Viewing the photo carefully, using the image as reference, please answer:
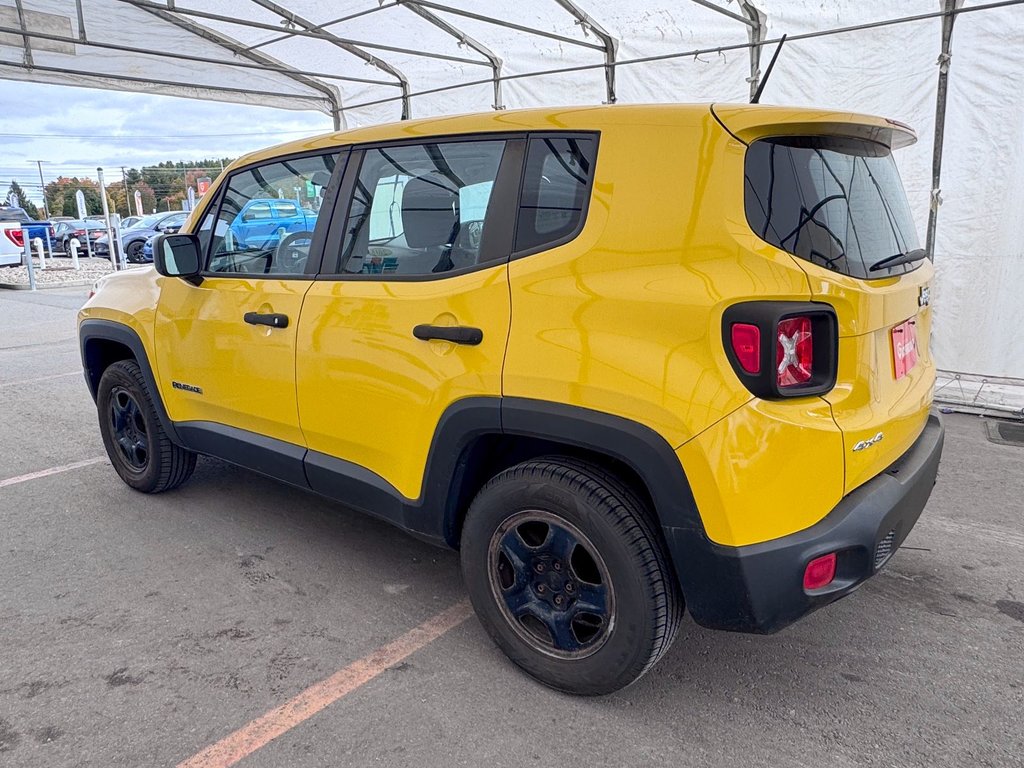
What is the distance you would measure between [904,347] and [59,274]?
2186 centimetres

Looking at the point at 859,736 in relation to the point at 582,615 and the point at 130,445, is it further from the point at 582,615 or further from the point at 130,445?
the point at 130,445

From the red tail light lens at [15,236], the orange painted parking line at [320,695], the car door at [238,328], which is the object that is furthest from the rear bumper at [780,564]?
the red tail light lens at [15,236]

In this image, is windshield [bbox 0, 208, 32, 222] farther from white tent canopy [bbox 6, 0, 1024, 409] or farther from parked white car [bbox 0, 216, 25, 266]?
white tent canopy [bbox 6, 0, 1024, 409]

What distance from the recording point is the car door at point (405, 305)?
2.39 metres

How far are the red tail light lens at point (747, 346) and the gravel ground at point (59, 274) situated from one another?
16588mm

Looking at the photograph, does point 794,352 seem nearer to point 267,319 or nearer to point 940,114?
point 267,319

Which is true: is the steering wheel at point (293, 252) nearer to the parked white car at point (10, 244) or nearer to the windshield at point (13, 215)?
the parked white car at point (10, 244)

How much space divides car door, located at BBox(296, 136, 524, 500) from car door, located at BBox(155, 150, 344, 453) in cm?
14

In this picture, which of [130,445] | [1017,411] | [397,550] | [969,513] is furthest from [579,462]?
[1017,411]

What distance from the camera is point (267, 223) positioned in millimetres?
3268


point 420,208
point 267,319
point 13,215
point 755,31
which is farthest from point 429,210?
point 13,215

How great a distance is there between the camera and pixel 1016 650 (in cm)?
263

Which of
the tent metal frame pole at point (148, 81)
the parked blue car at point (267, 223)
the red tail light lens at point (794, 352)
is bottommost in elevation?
the red tail light lens at point (794, 352)

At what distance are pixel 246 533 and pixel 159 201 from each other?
93.7 metres
